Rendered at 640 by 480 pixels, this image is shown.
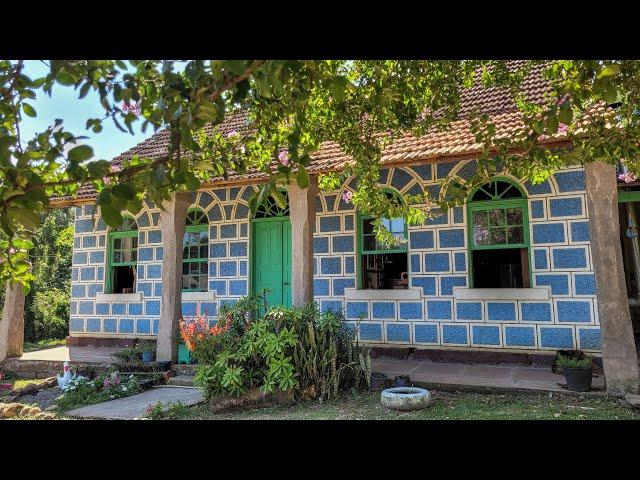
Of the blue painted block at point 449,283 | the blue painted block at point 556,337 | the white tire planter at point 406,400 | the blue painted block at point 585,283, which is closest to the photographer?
the white tire planter at point 406,400

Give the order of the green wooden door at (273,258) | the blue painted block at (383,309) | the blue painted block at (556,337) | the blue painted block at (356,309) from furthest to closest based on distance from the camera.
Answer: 1. the green wooden door at (273,258)
2. the blue painted block at (356,309)
3. the blue painted block at (383,309)
4. the blue painted block at (556,337)

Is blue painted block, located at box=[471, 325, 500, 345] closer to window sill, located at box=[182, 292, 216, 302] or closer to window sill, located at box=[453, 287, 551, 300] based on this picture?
window sill, located at box=[453, 287, 551, 300]

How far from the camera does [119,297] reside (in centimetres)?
1116

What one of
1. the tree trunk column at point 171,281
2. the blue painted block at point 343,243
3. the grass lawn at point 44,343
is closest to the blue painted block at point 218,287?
the tree trunk column at point 171,281

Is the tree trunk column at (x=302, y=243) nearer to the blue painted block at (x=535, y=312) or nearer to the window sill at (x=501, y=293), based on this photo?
the window sill at (x=501, y=293)

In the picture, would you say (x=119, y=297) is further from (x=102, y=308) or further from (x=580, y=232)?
(x=580, y=232)

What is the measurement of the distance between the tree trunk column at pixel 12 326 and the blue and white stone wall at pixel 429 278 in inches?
66.6

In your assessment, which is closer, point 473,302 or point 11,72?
point 11,72

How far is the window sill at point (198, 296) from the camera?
10.4 metres

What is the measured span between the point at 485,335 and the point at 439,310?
0.85 meters

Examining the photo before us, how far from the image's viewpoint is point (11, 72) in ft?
6.09
